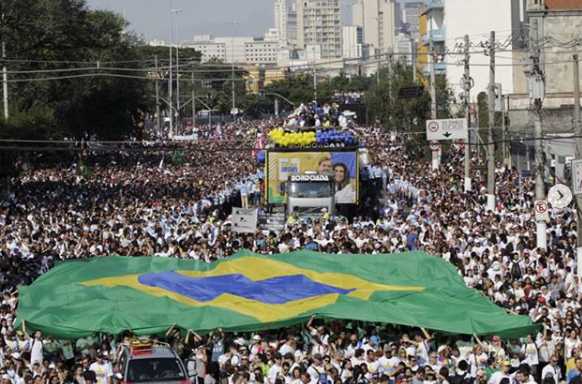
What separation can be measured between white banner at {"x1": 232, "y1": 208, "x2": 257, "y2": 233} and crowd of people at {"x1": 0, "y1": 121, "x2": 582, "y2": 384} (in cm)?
25

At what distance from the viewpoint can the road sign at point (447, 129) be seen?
4728cm

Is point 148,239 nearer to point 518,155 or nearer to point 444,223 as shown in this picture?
point 444,223

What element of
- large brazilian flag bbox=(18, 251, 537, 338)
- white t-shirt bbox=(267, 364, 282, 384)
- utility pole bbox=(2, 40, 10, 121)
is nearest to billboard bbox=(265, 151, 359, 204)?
large brazilian flag bbox=(18, 251, 537, 338)

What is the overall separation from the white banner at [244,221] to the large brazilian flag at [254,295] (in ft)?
23.2

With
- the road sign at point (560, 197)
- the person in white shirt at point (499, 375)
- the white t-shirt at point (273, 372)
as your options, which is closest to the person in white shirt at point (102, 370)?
the white t-shirt at point (273, 372)

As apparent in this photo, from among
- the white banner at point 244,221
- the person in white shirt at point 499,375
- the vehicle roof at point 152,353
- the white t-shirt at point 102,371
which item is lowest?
the white t-shirt at point 102,371

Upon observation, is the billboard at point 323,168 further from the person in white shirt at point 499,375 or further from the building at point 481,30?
the building at point 481,30

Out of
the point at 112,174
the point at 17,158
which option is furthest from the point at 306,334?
the point at 112,174

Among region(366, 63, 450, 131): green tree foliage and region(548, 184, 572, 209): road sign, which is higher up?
region(366, 63, 450, 131): green tree foliage

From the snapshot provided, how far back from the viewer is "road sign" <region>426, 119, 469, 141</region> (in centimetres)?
4728

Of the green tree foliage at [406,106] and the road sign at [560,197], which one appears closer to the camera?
the road sign at [560,197]

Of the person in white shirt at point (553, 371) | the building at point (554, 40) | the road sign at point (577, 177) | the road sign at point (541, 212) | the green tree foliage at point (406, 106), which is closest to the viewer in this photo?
the person in white shirt at point (553, 371)

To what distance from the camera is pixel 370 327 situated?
24.8 meters

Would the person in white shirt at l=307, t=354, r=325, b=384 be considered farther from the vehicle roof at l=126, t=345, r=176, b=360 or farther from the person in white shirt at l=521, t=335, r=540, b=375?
the person in white shirt at l=521, t=335, r=540, b=375
